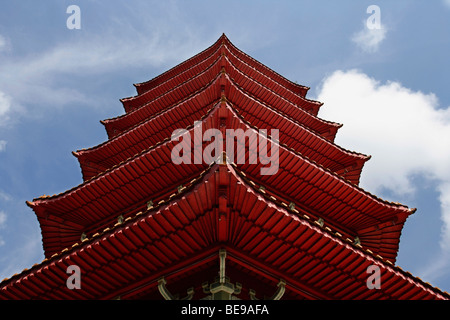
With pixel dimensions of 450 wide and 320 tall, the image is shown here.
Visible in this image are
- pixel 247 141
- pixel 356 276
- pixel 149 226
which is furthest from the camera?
pixel 247 141

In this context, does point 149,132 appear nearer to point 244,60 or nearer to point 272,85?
point 272,85

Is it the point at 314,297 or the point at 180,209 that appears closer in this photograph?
the point at 180,209

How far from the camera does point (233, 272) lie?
7.52m

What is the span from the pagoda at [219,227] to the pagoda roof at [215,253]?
0.07ft

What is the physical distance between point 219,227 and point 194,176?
143 inches

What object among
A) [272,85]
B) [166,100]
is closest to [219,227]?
[166,100]

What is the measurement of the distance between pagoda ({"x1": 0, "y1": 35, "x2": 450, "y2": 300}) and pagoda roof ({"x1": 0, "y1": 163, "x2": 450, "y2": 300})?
2 cm

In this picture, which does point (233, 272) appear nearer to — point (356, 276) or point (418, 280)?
point (356, 276)

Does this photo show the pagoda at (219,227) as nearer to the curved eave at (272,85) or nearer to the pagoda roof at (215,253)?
the pagoda roof at (215,253)

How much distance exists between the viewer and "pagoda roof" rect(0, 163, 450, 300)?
6906 millimetres

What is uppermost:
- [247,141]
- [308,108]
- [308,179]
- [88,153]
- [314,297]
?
[308,108]

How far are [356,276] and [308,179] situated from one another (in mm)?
Result: 3400

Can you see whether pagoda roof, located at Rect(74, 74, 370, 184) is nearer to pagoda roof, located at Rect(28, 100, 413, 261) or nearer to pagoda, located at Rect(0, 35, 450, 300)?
pagoda, located at Rect(0, 35, 450, 300)

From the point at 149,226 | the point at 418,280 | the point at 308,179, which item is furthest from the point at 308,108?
the point at 149,226
